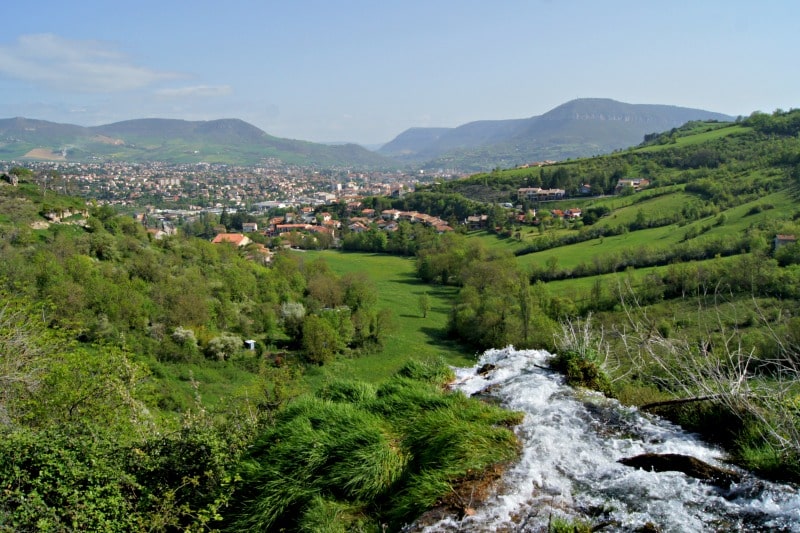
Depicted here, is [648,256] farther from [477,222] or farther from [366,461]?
[366,461]

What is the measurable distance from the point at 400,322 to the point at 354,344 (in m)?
8.98

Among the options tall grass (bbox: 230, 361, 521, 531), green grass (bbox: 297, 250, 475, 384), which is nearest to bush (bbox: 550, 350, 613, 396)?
tall grass (bbox: 230, 361, 521, 531)

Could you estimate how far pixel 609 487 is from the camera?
438cm

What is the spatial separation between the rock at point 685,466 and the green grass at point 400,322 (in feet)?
46.9

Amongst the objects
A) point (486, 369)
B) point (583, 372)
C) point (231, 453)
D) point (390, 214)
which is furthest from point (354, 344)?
point (390, 214)

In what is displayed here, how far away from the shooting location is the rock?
4281mm

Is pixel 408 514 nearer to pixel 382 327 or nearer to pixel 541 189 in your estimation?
pixel 382 327

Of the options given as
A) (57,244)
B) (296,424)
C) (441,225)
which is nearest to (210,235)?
(441,225)

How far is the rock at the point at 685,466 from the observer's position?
4281mm

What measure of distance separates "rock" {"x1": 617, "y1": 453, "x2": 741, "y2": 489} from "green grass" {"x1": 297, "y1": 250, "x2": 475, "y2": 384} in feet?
46.9

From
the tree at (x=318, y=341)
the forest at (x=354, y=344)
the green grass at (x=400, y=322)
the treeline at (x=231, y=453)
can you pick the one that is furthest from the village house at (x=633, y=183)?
the treeline at (x=231, y=453)

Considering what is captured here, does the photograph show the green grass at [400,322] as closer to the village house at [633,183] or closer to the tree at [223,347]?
the tree at [223,347]

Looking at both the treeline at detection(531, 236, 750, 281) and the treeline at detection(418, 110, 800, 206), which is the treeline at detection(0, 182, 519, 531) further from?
the treeline at detection(418, 110, 800, 206)

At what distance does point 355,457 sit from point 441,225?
98.4m
